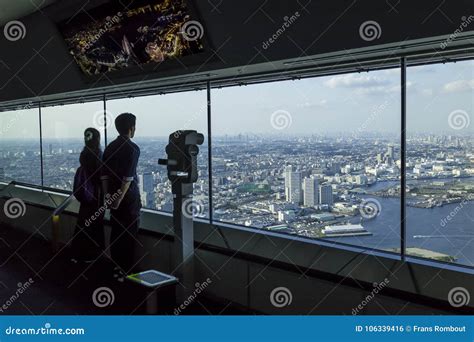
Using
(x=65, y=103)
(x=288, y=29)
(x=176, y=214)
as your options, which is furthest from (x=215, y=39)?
(x=65, y=103)

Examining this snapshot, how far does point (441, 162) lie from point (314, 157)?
1.01m

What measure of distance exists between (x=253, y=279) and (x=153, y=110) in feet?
7.65

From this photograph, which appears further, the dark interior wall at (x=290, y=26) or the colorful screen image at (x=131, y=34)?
the colorful screen image at (x=131, y=34)

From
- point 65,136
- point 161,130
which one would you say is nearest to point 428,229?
point 161,130

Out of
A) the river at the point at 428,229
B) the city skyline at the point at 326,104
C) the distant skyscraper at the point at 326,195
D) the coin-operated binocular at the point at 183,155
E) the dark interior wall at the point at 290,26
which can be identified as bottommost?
the river at the point at 428,229

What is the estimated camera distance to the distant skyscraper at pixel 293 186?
152 inches

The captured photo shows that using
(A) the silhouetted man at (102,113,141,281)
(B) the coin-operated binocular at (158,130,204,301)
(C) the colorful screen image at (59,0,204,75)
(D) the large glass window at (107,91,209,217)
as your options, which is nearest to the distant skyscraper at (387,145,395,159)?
(B) the coin-operated binocular at (158,130,204,301)

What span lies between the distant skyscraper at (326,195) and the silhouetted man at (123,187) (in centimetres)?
169

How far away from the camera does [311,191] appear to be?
3771 mm

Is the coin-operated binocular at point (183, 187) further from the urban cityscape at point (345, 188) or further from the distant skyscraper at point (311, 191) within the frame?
the distant skyscraper at point (311, 191)

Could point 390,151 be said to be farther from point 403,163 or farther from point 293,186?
point 293,186

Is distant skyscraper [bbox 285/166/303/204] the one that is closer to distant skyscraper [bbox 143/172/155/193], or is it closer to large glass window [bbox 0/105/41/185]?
distant skyscraper [bbox 143/172/155/193]

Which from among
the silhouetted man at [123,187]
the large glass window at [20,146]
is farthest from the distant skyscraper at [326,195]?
the large glass window at [20,146]

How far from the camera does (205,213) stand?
463 centimetres
